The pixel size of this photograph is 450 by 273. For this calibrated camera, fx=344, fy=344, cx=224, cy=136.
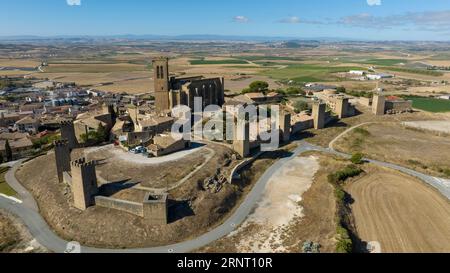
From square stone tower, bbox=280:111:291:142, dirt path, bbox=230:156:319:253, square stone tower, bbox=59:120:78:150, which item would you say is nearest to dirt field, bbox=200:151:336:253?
dirt path, bbox=230:156:319:253

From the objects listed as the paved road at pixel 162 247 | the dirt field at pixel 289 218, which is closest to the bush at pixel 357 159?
the paved road at pixel 162 247

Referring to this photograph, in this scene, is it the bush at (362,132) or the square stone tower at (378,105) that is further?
the square stone tower at (378,105)

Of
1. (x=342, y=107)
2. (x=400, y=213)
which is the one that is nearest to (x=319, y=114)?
(x=342, y=107)

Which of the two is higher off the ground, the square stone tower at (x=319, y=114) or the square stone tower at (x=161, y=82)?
the square stone tower at (x=161, y=82)

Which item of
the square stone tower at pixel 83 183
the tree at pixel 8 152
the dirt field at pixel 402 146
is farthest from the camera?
the tree at pixel 8 152

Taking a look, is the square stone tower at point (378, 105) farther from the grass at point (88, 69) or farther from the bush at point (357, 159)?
the grass at point (88, 69)

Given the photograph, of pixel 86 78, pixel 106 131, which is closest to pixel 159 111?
pixel 106 131

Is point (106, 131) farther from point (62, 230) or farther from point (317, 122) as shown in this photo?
point (317, 122)

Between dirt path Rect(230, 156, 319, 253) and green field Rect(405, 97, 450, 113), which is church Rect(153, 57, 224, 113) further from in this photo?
green field Rect(405, 97, 450, 113)
